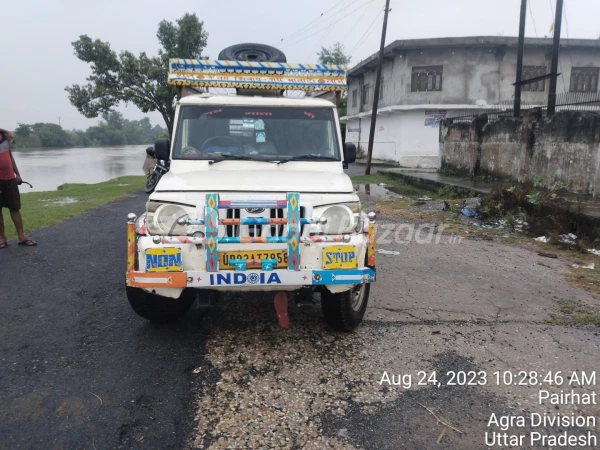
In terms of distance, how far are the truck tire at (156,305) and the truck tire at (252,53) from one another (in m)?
3.75

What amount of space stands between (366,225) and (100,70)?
20.7m

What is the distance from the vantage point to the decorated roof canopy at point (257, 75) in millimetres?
5246

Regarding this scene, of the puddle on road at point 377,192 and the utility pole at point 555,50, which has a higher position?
the utility pole at point 555,50

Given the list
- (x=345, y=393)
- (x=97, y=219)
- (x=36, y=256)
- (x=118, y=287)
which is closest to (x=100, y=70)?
(x=97, y=219)

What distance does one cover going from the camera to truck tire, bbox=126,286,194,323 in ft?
12.1

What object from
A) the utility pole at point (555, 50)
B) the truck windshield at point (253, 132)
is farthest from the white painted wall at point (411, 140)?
the truck windshield at point (253, 132)

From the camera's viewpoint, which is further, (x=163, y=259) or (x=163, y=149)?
(x=163, y=149)

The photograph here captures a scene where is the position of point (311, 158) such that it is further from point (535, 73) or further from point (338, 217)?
point (535, 73)

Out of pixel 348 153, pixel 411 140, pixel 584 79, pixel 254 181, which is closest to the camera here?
pixel 254 181

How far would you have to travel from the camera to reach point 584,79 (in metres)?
25.2

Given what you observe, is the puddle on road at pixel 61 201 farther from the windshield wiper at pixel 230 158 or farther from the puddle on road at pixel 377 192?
the windshield wiper at pixel 230 158

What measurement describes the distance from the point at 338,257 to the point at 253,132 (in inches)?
72.6

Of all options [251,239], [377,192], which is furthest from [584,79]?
[251,239]

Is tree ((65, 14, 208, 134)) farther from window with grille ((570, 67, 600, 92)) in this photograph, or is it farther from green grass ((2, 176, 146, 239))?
window with grille ((570, 67, 600, 92))
